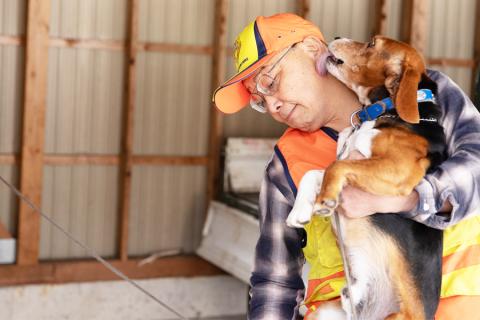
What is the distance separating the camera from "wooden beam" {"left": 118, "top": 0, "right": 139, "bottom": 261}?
6211 mm

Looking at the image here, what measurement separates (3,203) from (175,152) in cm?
141

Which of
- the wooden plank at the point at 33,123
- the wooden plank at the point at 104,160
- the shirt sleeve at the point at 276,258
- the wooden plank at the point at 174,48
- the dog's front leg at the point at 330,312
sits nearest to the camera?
the dog's front leg at the point at 330,312

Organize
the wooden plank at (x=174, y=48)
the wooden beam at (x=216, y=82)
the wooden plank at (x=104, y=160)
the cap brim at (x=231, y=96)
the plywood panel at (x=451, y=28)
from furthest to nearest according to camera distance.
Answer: the plywood panel at (x=451, y=28) → the wooden beam at (x=216, y=82) → the wooden plank at (x=174, y=48) → the wooden plank at (x=104, y=160) → the cap brim at (x=231, y=96)

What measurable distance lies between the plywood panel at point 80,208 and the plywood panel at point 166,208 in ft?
0.60

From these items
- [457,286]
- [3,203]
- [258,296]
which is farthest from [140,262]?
[457,286]

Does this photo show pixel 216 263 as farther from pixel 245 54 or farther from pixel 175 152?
pixel 245 54

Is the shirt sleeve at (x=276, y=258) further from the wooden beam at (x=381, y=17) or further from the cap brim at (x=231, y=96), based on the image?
the wooden beam at (x=381, y=17)

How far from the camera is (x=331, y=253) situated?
73.2 inches

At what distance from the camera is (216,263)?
20.3 feet

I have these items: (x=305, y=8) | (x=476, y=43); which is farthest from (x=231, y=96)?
(x=476, y=43)

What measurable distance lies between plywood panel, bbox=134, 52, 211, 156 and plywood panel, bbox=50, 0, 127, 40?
31 centimetres

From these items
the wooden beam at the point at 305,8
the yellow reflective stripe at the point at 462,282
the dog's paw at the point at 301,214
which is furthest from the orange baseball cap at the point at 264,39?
the wooden beam at the point at 305,8

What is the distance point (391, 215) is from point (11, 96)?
4817mm

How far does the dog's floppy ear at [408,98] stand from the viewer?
1699mm
